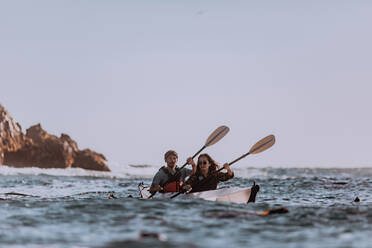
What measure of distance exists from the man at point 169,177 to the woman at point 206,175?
1.16ft

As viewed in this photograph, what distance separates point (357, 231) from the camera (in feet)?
26.0

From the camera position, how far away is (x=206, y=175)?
13469 millimetres

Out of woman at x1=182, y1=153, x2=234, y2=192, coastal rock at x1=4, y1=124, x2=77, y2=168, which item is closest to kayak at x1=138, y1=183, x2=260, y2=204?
woman at x1=182, y1=153, x2=234, y2=192

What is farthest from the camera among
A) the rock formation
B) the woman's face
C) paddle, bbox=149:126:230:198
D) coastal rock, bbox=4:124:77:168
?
coastal rock, bbox=4:124:77:168

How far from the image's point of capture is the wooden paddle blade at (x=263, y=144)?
594 inches

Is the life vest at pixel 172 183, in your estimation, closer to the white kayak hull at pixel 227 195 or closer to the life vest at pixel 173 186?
the life vest at pixel 173 186

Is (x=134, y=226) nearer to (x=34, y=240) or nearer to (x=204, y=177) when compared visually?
(x=34, y=240)

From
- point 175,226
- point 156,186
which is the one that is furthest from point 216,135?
point 175,226

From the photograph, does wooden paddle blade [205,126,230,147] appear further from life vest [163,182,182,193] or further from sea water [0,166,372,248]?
sea water [0,166,372,248]

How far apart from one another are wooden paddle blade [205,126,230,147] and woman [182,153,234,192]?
227cm

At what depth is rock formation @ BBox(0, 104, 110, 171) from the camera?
2128 inches

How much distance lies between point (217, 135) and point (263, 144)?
1.51m

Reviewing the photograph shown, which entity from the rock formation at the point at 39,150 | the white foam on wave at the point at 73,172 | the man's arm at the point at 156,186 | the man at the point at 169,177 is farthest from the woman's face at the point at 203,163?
the rock formation at the point at 39,150

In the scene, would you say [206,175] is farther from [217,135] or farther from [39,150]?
[39,150]
